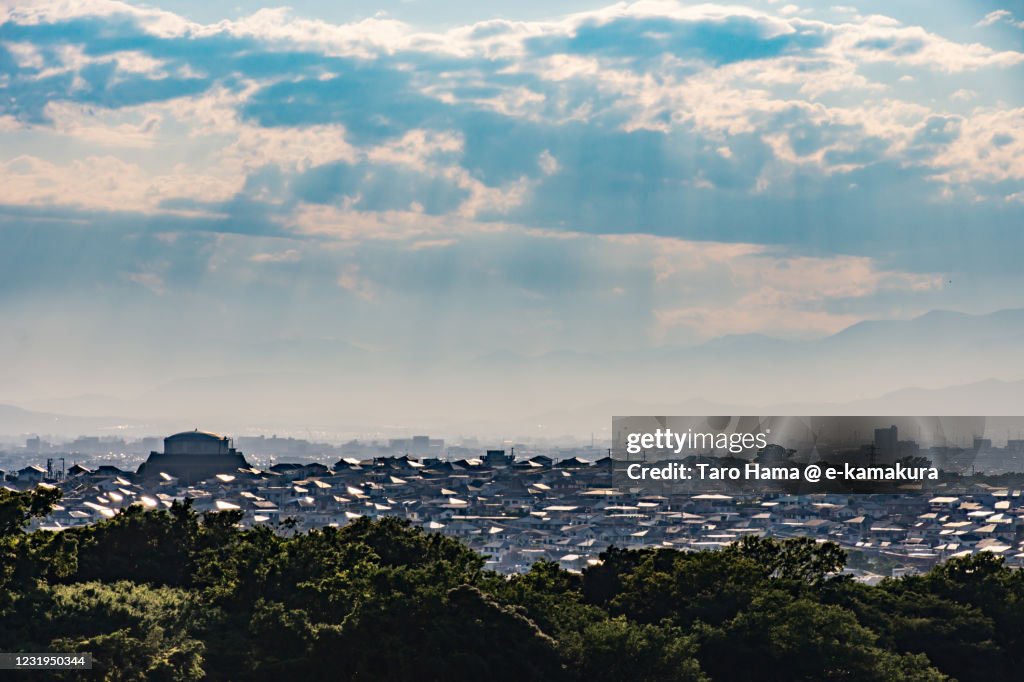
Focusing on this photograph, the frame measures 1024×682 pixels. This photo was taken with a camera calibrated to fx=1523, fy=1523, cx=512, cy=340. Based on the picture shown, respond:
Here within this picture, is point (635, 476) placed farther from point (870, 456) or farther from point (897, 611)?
point (897, 611)

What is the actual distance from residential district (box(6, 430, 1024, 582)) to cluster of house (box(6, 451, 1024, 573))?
21 centimetres

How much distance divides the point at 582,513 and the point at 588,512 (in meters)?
1.57

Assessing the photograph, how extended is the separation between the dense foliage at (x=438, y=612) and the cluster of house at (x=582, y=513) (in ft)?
243

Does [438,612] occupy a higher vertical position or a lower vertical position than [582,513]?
higher

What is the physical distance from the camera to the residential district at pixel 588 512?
140m

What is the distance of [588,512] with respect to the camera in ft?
576

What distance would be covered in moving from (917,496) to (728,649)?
148024 millimetres

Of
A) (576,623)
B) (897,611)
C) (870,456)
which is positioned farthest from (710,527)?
(576,623)

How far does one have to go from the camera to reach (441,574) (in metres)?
40.9
